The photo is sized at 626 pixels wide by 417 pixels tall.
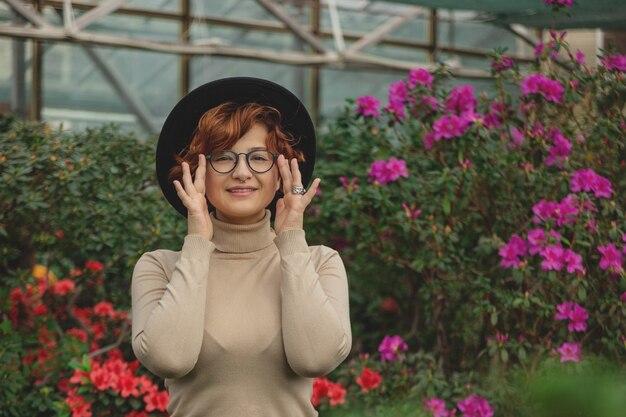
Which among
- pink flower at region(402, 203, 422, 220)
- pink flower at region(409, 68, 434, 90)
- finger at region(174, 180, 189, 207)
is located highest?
pink flower at region(409, 68, 434, 90)

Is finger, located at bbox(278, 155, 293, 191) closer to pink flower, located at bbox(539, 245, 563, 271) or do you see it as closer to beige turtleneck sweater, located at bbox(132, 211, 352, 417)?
beige turtleneck sweater, located at bbox(132, 211, 352, 417)

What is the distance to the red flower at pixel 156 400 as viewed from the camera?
381 centimetres

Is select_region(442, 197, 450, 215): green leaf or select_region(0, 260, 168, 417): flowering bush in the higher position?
select_region(442, 197, 450, 215): green leaf

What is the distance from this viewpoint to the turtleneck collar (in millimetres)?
1983

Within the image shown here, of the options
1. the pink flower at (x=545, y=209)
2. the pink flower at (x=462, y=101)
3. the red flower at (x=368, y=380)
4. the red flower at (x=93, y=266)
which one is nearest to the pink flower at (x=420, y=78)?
the pink flower at (x=462, y=101)

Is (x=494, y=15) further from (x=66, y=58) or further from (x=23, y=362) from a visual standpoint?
(x=23, y=362)

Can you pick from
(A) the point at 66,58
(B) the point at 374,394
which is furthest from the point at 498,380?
(A) the point at 66,58

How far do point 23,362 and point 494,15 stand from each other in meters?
3.80

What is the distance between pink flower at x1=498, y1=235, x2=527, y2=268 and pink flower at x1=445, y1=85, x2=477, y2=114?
0.66 metres

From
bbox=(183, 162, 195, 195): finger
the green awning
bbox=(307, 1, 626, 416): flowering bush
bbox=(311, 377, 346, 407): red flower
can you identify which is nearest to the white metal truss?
the green awning

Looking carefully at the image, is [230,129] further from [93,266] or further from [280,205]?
[93,266]

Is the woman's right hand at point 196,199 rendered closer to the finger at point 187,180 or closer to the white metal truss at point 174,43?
the finger at point 187,180

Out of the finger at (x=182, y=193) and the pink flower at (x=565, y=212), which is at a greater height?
the finger at (x=182, y=193)

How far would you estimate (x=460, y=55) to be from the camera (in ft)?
28.4
